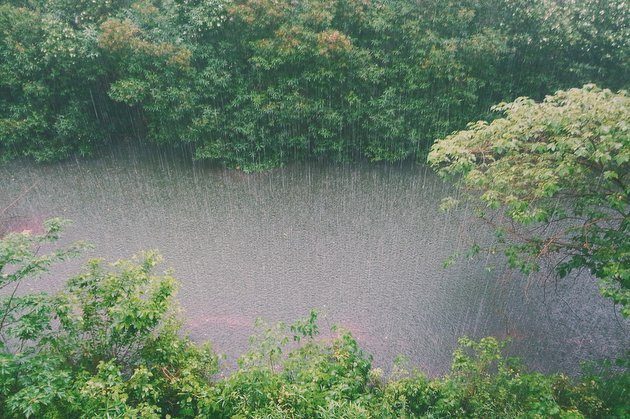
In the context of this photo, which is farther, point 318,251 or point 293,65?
point 293,65

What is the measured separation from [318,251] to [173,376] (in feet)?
14.9

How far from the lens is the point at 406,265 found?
821 centimetres

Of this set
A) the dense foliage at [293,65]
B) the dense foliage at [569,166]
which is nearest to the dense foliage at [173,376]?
the dense foliage at [569,166]

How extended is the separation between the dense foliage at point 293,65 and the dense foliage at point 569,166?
4804mm

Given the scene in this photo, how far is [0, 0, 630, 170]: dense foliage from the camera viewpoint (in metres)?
9.84

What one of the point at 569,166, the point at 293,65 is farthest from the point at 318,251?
the point at 569,166

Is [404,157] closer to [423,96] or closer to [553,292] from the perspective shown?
[423,96]

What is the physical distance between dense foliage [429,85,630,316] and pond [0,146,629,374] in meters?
1.70

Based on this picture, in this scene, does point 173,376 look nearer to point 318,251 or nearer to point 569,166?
point 318,251

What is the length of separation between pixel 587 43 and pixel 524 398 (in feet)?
28.9

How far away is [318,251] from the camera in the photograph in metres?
8.59

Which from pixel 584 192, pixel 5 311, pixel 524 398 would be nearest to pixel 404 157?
pixel 584 192

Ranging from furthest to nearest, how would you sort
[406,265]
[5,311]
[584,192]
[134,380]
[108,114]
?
[108,114] < [406,265] < [584,192] < [5,311] < [134,380]

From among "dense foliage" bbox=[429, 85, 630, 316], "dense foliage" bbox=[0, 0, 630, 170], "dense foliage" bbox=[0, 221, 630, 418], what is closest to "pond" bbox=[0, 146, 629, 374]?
"dense foliage" bbox=[0, 221, 630, 418]
